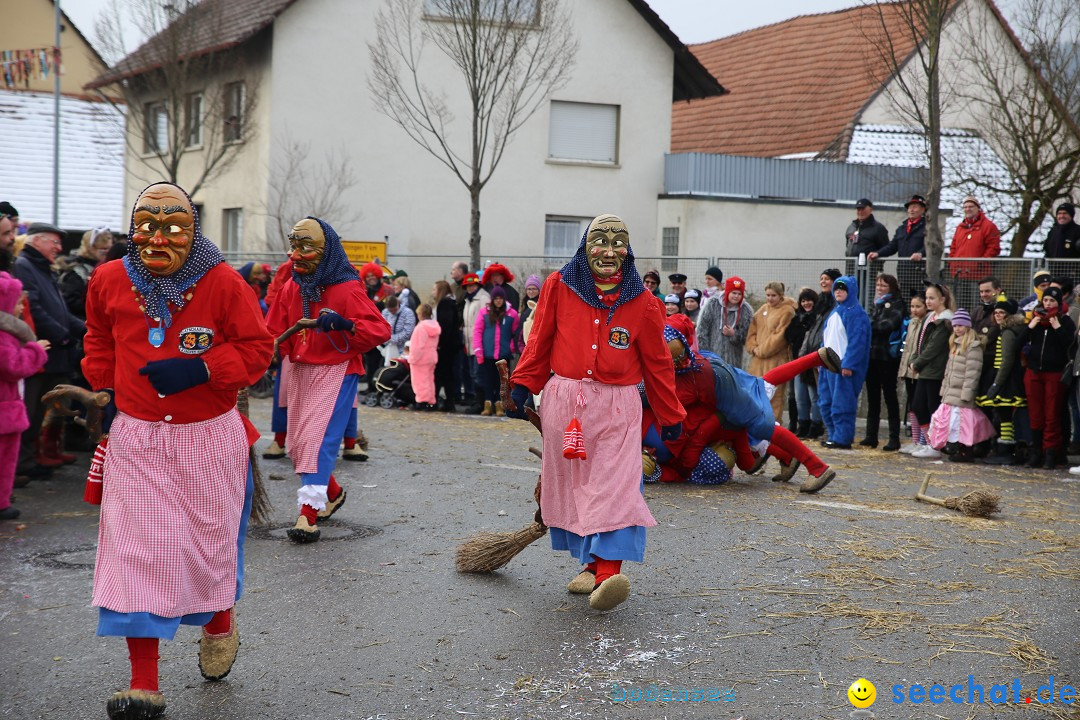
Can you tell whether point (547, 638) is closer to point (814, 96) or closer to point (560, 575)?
point (560, 575)

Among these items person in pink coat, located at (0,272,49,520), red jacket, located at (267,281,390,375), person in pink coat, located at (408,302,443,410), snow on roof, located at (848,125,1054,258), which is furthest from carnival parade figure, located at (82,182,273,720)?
snow on roof, located at (848,125,1054,258)

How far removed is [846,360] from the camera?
13.4m

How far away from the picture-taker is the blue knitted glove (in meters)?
4.93

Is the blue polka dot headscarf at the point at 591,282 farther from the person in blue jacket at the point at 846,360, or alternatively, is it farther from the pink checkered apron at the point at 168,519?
the person in blue jacket at the point at 846,360

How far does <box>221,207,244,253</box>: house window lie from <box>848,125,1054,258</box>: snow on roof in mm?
14515

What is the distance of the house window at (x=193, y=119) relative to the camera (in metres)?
25.3

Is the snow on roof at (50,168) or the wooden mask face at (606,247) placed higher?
the snow on roof at (50,168)

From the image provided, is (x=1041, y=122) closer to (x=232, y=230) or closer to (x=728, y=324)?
(x=728, y=324)

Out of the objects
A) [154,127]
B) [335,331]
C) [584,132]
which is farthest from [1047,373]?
[154,127]

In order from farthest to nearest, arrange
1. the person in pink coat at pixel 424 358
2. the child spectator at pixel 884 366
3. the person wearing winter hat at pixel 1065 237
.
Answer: the person in pink coat at pixel 424 358, the person wearing winter hat at pixel 1065 237, the child spectator at pixel 884 366

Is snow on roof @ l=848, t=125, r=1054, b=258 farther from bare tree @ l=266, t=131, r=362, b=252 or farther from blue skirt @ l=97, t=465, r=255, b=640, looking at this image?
blue skirt @ l=97, t=465, r=255, b=640

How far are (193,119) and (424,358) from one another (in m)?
13.3

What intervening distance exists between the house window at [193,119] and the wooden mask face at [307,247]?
18.2 metres

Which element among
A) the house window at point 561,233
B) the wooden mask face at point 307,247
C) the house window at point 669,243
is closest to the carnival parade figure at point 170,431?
the wooden mask face at point 307,247
